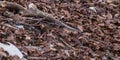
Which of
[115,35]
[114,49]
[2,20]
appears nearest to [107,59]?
[114,49]

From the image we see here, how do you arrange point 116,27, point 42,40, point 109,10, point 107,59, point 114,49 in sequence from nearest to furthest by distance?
point 42,40 < point 107,59 < point 114,49 < point 116,27 < point 109,10

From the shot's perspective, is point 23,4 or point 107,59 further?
point 23,4

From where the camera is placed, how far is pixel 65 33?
5438 mm

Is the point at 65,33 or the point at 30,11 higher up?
the point at 30,11

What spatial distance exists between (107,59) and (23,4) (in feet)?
6.45

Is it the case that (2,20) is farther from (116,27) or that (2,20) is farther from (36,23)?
(116,27)

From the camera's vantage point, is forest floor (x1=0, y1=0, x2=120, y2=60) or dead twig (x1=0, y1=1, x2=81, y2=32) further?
dead twig (x1=0, y1=1, x2=81, y2=32)

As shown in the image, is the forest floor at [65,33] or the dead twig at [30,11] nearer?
the forest floor at [65,33]

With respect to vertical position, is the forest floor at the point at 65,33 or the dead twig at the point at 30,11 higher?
the dead twig at the point at 30,11

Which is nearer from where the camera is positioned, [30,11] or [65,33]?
[65,33]

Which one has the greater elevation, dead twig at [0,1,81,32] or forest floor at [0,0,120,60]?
dead twig at [0,1,81,32]

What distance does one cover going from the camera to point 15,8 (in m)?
5.48

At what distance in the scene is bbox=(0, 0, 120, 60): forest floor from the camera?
4668mm

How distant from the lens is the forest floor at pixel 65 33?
15.3ft
